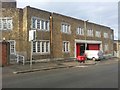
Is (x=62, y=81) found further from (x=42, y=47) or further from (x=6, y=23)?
(x=42, y=47)

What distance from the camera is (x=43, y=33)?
1396 inches

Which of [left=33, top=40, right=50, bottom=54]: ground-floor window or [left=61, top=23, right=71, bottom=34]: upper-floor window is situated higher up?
[left=61, top=23, right=71, bottom=34]: upper-floor window

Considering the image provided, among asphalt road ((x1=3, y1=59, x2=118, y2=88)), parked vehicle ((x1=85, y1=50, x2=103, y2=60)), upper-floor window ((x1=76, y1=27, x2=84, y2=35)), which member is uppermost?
upper-floor window ((x1=76, y1=27, x2=84, y2=35))

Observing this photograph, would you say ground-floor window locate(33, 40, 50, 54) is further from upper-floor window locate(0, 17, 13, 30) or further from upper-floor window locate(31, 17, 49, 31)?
upper-floor window locate(0, 17, 13, 30)

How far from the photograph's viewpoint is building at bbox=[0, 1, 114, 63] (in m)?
32.9

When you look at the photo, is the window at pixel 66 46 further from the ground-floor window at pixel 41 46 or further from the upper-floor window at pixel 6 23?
the upper-floor window at pixel 6 23

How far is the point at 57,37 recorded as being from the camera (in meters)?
38.4

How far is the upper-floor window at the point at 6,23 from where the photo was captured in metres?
32.9

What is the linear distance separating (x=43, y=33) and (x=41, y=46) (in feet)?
6.14

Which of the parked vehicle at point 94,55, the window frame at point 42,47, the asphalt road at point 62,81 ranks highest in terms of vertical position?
the window frame at point 42,47

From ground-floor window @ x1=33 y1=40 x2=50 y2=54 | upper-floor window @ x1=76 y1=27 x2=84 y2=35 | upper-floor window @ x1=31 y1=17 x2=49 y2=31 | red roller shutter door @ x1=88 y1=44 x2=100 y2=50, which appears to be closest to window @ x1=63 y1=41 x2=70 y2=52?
upper-floor window @ x1=76 y1=27 x2=84 y2=35

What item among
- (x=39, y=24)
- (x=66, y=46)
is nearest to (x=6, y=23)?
(x=39, y=24)

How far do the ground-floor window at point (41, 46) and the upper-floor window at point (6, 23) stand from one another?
153 inches

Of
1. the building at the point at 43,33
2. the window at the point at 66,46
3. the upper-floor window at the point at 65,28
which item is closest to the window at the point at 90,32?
the building at the point at 43,33
